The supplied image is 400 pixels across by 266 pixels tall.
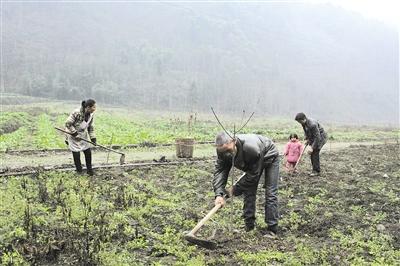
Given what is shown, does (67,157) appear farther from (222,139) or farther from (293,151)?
(222,139)

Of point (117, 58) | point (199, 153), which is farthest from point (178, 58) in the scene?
point (199, 153)

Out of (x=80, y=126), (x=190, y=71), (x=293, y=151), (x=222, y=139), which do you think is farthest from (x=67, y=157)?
(x=190, y=71)

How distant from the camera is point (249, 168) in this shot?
682 cm

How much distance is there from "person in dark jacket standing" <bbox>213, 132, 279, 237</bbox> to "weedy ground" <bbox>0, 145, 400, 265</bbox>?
0.36 m

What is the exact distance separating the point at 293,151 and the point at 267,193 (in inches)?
207

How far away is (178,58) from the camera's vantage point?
16412 centimetres

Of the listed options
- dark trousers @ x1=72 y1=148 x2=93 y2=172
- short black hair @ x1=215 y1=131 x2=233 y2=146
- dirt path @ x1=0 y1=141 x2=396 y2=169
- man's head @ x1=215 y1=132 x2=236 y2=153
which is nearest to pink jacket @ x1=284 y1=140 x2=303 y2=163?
dirt path @ x1=0 y1=141 x2=396 y2=169

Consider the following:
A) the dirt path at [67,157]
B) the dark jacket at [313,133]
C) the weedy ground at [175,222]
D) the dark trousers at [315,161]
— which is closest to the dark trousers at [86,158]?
the weedy ground at [175,222]

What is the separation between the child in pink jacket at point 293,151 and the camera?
475 inches

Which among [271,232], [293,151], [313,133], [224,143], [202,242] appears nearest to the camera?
[224,143]

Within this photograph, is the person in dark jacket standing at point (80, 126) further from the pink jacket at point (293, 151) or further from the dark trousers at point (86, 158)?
the pink jacket at point (293, 151)

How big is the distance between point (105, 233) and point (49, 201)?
2.46 m

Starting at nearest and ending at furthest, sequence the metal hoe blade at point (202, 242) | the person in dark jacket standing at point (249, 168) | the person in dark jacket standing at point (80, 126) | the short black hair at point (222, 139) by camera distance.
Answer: the short black hair at point (222, 139) → the metal hoe blade at point (202, 242) → the person in dark jacket standing at point (249, 168) → the person in dark jacket standing at point (80, 126)

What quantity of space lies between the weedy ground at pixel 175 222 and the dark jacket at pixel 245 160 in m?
0.51
